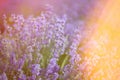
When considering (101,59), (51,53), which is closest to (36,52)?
(51,53)

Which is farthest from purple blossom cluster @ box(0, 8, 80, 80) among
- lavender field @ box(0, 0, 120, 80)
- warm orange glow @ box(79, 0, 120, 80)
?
warm orange glow @ box(79, 0, 120, 80)

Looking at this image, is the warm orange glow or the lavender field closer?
the lavender field

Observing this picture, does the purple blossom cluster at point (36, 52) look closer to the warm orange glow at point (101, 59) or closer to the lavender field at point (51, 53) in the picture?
the lavender field at point (51, 53)

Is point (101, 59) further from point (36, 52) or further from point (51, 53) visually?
point (36, 52)

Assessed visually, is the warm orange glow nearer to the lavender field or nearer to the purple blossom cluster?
the lavender field

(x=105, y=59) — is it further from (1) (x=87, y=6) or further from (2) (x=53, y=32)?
(1) (x=87, y=6)

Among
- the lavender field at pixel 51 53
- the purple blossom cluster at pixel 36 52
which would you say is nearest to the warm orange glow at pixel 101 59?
the lavender field at pixel 51 53

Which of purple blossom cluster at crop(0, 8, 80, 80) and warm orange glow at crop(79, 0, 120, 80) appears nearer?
purple blossom cluster at crop(0, 8, 80, 80)

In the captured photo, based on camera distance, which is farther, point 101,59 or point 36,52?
point 101,59
